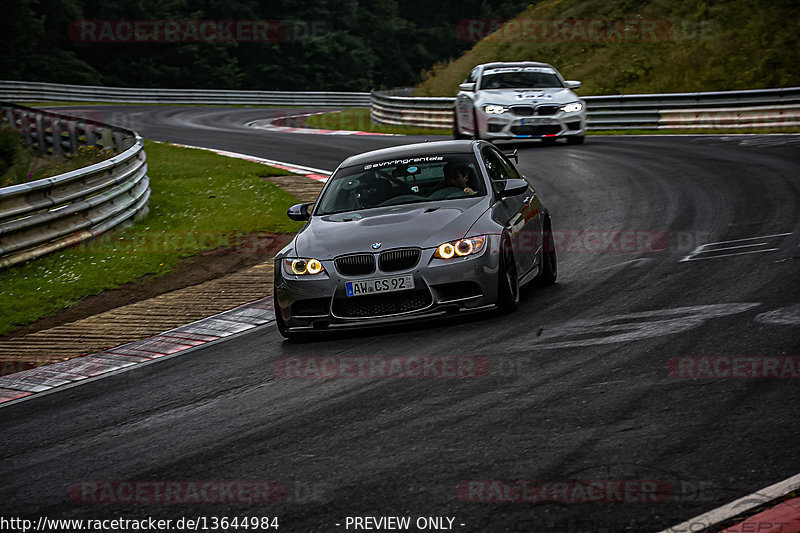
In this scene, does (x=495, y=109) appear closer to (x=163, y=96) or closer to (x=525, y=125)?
(x=525, y=125)

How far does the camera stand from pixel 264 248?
1260cm

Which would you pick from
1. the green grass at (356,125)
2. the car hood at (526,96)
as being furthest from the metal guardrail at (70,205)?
the green grass at (356,125)

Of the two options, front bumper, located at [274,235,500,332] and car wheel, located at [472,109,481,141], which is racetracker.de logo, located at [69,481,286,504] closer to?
front bumper, located at [274,235,500,332]

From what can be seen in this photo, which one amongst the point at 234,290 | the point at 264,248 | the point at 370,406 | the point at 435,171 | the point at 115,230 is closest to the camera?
the point at 370,406

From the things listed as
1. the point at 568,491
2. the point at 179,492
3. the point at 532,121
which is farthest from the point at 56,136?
the point at 568,491

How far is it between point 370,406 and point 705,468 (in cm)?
211

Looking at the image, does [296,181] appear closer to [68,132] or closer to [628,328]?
[68,132]

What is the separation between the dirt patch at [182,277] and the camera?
10.1 metres

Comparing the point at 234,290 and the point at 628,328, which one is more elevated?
the point at 628,328

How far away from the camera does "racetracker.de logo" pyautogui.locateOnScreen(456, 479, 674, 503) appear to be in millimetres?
4086

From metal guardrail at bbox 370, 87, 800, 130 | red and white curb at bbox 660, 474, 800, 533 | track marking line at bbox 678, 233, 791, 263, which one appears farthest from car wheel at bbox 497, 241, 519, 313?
metal guardrail at bbox 370, 87, 800, 130

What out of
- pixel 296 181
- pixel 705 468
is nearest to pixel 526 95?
pixel 296 181

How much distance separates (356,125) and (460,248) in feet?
86.7

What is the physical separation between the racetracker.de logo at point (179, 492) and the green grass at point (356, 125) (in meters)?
22.7
